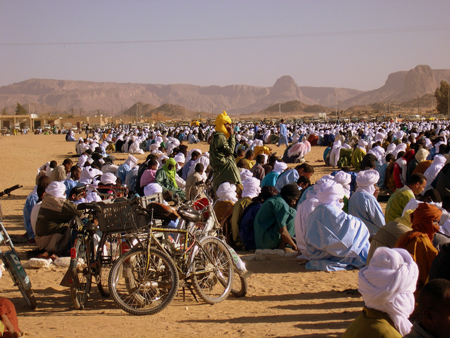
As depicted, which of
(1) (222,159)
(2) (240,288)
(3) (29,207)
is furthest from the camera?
(1) (222,159)

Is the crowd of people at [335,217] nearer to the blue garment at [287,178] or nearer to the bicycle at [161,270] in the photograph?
the blue garment at [287,178]

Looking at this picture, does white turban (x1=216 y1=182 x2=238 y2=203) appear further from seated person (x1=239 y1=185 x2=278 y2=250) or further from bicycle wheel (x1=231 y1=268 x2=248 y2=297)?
bicycle wheel (x1=231 y1=268 x2=248 y2=297)

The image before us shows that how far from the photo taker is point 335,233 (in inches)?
223

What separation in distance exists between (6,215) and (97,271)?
6748mm

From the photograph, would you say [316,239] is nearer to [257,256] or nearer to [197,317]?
[257,256]

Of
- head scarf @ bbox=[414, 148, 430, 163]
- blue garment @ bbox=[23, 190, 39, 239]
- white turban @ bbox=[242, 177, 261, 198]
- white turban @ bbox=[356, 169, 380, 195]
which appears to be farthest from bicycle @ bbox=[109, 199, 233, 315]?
head scarf @ bbox=[414, 148, 430, 163]

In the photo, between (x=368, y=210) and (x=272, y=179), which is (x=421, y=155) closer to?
(x=272, y=179)

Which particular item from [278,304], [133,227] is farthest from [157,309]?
[278,304]

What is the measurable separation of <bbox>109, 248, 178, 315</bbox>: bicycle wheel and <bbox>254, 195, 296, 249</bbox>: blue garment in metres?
2.23

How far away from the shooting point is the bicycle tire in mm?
4580

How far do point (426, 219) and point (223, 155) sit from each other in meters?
5.33

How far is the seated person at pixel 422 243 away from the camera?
372 cm

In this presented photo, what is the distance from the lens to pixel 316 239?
577cm

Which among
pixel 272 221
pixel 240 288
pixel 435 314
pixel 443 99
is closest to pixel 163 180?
pixel 272 221
